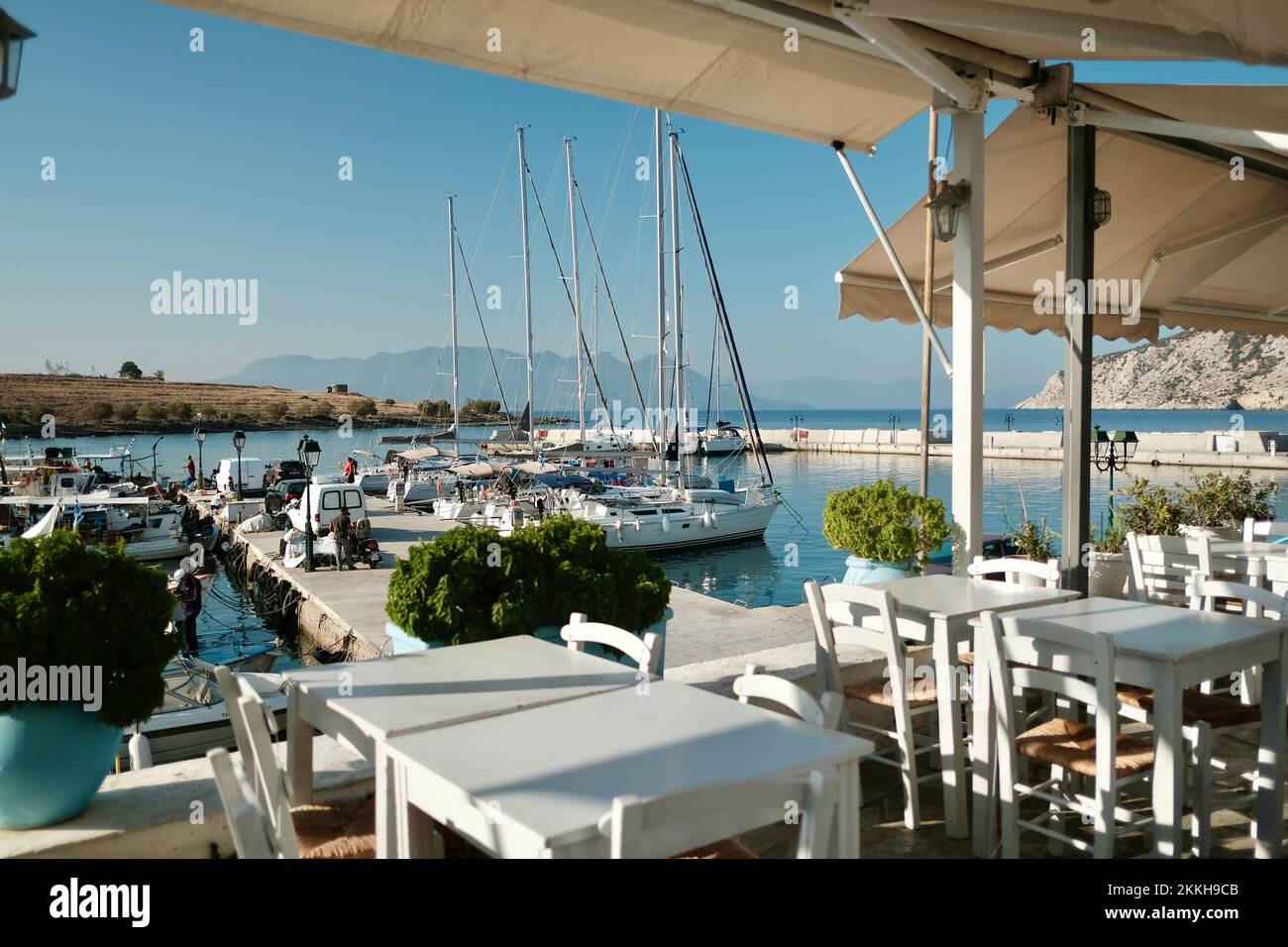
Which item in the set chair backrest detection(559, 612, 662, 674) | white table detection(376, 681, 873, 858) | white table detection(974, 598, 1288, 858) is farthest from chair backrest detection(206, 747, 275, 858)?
white table detection(974, 598, 1288, 858)

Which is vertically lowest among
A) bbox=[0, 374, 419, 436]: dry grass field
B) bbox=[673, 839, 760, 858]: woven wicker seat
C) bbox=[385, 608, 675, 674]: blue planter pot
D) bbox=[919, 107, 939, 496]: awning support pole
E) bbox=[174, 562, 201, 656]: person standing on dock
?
bbox=[174, 562, 201, 656]: person standing on dock

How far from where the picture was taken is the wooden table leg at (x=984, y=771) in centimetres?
295

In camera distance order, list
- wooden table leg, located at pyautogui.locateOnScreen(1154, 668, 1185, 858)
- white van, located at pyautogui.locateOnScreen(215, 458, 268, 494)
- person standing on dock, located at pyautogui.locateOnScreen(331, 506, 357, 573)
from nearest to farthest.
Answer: wooden table leg, located at pyautogui.locateOnScreen(1154, 668, 1185, 858)
person standing on dock, located at pyautogui.locateOnScreen(331, 506, 357, 573)
white van, located at pyautogui.locateOnScreen(215, 458, 268, 494)

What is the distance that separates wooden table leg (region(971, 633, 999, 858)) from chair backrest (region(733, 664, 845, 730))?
1.07 m

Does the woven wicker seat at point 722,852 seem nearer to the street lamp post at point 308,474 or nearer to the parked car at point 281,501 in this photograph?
the street lamp post at point 308,474

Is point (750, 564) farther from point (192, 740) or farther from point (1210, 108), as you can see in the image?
point (1210, 108)

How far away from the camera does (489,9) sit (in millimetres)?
3709

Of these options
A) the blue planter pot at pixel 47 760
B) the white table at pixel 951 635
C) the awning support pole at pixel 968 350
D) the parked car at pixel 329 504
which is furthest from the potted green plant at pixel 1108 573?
the parked car at pixel 329 504

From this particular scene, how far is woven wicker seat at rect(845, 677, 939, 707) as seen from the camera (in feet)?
11.3

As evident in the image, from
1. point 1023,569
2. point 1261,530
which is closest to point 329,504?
point 1261,530

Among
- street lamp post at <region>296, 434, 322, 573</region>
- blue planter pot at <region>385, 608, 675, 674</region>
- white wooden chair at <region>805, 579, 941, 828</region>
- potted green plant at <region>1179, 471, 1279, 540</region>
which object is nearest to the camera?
white wooden chair at <region>805, 579, 941, 828</region>

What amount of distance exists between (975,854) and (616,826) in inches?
82.4

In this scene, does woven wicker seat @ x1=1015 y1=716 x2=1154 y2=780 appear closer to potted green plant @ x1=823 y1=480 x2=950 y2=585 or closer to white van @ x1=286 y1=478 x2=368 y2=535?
potted green plant @ x1=823 y1=480 x2=950 y2=585
